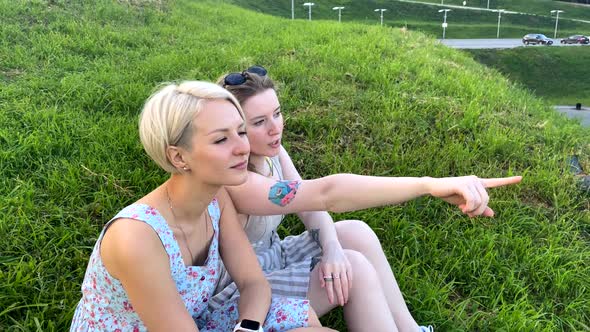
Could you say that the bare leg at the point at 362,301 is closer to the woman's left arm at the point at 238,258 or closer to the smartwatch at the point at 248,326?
the woman's left arm at the point at 238,258

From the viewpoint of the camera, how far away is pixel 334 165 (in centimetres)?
416

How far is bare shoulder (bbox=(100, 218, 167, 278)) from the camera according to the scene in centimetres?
156

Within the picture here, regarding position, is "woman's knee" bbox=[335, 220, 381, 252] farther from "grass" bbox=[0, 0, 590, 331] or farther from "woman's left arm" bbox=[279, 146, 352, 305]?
"grass" bbox=[0, 0, 590, 331]

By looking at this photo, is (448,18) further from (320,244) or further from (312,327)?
(312,327)

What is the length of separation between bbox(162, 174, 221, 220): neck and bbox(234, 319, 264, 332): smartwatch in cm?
40

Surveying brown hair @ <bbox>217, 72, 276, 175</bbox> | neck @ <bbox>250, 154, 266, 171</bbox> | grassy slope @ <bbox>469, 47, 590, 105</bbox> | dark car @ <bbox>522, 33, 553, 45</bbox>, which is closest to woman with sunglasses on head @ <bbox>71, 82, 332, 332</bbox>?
neck @ <bbox>250, 154, 266, 171</bbox>

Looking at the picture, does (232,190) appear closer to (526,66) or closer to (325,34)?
(325,34)

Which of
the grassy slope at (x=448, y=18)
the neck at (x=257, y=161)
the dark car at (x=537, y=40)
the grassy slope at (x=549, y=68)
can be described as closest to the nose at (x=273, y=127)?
the neck at (x=257, y=161)

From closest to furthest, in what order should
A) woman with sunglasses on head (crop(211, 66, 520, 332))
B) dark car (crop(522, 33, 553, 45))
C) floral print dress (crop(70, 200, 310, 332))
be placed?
floral print dress (crop(70, 200, 310, 332)) → woman with sunglasses on head (crop(211, 66, 520, 332)) → dark car (crop(522, 33, 553, 45))

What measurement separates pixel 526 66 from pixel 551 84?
113 inches

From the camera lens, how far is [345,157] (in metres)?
4.27

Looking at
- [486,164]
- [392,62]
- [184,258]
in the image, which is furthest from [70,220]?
[392,62]

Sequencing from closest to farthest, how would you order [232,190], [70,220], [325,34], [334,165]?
[232,190] → [70,220] → [334,165] → [325,34]

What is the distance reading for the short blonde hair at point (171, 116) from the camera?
1.67 m
